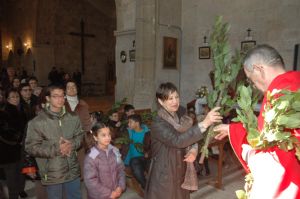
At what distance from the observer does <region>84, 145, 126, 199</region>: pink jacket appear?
297cm

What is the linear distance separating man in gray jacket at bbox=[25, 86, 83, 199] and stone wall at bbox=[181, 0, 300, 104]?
671 cm

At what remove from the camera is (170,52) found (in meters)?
9.80

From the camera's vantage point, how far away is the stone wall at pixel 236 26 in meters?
7.75

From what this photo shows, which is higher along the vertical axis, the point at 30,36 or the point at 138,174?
the point at 30,36

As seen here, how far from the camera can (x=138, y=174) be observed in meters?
4.40

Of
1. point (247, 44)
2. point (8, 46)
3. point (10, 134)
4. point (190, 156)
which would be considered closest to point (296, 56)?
point (247, 44)

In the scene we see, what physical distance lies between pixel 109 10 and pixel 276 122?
62.8 feet

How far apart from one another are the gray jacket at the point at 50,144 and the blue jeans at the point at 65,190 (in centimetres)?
10

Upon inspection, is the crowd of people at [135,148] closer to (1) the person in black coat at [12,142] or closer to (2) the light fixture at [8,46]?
(1) the person in black coat at [12,142]

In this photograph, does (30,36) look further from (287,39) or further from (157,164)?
(157,164)

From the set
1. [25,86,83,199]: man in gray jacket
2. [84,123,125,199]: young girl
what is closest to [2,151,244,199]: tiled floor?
[25,86,83,199]: man in gray jacket

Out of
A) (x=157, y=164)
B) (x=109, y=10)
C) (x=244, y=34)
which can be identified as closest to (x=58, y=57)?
(x=109, y=10)

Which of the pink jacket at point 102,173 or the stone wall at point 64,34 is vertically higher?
the stone wall at point 64,34

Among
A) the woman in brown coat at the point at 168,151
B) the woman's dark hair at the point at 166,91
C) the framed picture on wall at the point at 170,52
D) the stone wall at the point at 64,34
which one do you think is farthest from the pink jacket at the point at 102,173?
the stone wall at the point at 64,34
